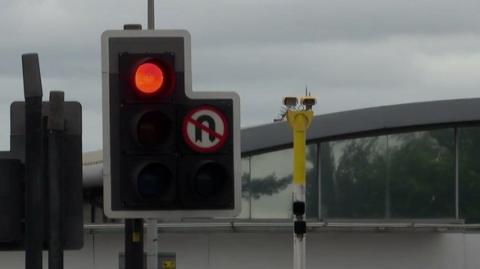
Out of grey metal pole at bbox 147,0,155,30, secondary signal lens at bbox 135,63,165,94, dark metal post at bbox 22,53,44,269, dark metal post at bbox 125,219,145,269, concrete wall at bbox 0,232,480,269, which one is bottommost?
concrete wall at bbox 0,232,480,269

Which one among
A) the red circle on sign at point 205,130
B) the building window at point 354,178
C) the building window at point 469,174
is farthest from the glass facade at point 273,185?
the red circle on sign at point 205,130

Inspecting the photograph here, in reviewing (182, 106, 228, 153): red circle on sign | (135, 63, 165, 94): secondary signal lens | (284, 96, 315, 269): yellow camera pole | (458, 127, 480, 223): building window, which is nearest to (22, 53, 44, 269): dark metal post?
(135, 63, 165, 94): secondary signal lens

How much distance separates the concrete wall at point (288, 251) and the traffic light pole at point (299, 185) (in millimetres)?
2393

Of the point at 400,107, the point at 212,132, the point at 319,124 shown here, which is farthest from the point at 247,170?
the point at 212,132

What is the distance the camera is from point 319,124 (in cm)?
2931

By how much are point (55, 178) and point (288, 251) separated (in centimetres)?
2105

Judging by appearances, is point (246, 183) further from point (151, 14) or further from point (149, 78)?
point (149, 78)

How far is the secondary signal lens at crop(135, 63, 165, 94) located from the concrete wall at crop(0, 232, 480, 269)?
780 inches

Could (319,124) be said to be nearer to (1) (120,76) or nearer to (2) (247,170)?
(2) (247,170)

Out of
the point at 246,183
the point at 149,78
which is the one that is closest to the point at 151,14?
the point at 246,183

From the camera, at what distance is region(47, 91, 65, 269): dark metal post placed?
6660mm

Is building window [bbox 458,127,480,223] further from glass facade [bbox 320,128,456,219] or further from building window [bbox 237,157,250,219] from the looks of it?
building window [bbox 237,157,250,219]

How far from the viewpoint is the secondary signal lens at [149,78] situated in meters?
7.19

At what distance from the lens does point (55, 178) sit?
668 centimetres
